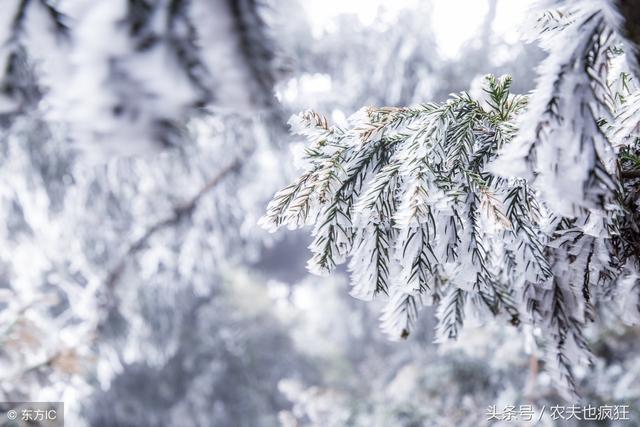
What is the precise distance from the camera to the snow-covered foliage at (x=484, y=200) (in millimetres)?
633

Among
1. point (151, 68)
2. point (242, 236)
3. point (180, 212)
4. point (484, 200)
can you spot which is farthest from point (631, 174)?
point (242, 236)

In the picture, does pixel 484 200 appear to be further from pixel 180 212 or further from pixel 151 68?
pixel 180 212

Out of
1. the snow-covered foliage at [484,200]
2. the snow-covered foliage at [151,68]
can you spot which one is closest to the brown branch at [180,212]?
the snow-covered foliage at [484,200]

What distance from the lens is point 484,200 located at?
78 cm

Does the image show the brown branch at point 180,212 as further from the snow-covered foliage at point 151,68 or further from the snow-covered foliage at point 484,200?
the snow-covered foliage at point 151,68

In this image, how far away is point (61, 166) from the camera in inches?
117

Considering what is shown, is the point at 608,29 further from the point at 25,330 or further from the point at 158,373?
the point at 158,373

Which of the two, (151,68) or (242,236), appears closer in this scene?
(151,68)

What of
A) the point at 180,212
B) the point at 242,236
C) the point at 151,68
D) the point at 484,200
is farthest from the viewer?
the point at 242,236

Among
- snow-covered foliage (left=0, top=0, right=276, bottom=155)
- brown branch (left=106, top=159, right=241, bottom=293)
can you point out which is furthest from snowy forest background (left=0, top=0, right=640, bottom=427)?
snow-covered foliage (left=0, top=0, right=276, bottom=155)

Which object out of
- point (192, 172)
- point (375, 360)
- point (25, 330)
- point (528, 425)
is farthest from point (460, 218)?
point (375, 360)

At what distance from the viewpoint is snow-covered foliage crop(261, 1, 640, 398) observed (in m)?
0.63

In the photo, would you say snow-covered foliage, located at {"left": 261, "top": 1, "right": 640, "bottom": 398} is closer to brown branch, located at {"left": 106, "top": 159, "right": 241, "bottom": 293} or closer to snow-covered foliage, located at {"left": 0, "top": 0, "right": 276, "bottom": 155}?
snow-covered foliage, located at {"left": 0, "top": 0, "right": 276, "bottom": 155}

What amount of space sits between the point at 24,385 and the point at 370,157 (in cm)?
261
